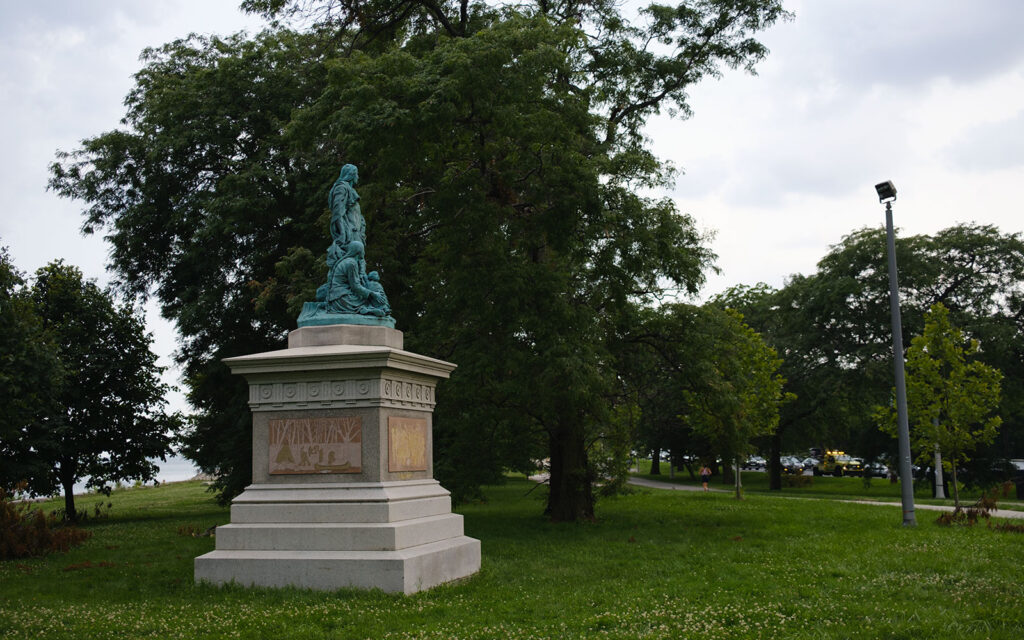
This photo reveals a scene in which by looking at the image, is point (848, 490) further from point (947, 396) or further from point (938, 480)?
point (947, 396)

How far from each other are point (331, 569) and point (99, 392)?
19.6 metres

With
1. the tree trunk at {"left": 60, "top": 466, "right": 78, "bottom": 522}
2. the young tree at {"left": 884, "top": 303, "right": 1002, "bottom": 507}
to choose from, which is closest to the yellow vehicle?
the young tree at {"left": 884, "top": 303, "right": 1002, "bottom": 507}

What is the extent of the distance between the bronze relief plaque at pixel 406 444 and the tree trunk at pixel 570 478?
24.9ft

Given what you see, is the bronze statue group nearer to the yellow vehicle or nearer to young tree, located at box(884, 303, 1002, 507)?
young tree, located at box(884, 303, 1002, 507)

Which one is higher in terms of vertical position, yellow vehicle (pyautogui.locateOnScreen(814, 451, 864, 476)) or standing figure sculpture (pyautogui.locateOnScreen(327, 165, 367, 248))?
standing figure sculpture (pyautogui.locateOnScreen(327, 165, 367, 248))

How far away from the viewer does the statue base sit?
1170 cm

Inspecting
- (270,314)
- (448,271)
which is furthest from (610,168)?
(270,314)

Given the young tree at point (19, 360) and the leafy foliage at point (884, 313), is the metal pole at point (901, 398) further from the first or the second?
the leafy foliage at point (884, 313)

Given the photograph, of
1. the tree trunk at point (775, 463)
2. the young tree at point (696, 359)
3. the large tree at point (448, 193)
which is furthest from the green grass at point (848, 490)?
the large tree at point (448, 193)

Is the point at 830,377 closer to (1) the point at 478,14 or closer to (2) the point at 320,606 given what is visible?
(1) the point at 478,14

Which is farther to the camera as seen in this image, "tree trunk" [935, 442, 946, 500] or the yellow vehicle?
the yellow vehicle

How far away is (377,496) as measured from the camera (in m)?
10.5

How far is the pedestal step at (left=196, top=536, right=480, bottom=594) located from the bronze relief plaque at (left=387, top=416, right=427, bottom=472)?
107cm

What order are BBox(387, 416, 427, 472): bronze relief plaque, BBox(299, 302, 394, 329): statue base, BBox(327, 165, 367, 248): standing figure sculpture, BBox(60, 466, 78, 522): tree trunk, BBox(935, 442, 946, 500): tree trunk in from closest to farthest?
BBox(387, 416, 427, 472): bronze relief plaque < BBox(299, 302, 394, 329): statue base < BBox(327, 165, 367, 248): standing figure sculpture < BBox(60, 466, 78, 522): tree trunk < BBox(935, 442, 946, 500): tree trunk
